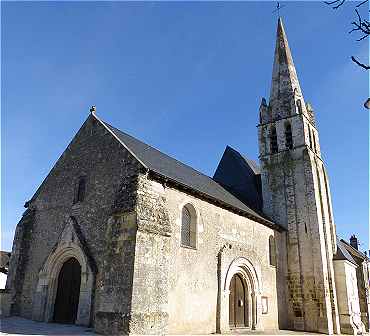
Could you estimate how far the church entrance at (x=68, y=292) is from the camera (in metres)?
13.2

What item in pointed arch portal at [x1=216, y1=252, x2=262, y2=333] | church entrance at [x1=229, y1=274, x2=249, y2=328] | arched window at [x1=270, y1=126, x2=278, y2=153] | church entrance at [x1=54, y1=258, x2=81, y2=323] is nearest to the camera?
church entrance at [x1=54, y1=258, x2=81, y2=323]

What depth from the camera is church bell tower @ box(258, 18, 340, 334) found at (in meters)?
18.6

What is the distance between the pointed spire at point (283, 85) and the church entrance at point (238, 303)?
39.6 ft

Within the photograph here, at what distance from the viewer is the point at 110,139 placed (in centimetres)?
1445

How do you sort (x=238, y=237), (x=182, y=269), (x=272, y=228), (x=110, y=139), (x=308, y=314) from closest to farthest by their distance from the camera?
(x=182, y=269), (x=110, y=139), (x=238, y=237), (x=308, y=314), (x=272, y=228)

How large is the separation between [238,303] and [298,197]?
7.76 meters

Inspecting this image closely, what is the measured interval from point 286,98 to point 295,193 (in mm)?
6857

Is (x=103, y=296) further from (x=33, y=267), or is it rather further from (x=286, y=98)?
(x=286, y=98)

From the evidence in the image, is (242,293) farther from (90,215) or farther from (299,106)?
(299,106)

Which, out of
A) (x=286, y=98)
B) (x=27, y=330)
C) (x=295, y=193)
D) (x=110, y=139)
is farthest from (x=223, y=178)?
(x=27, y=330)

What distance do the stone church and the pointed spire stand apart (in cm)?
58

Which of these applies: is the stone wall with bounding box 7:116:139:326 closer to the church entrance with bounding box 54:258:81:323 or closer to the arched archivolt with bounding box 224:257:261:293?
the church entrance with bounding box 54:258:81:323

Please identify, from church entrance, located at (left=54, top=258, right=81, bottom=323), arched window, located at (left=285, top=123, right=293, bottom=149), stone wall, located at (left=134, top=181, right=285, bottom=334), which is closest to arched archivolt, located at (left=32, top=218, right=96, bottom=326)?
church entrance, located at (left=54, top=258, right=81, bottom=323)

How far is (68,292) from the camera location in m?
13.5
